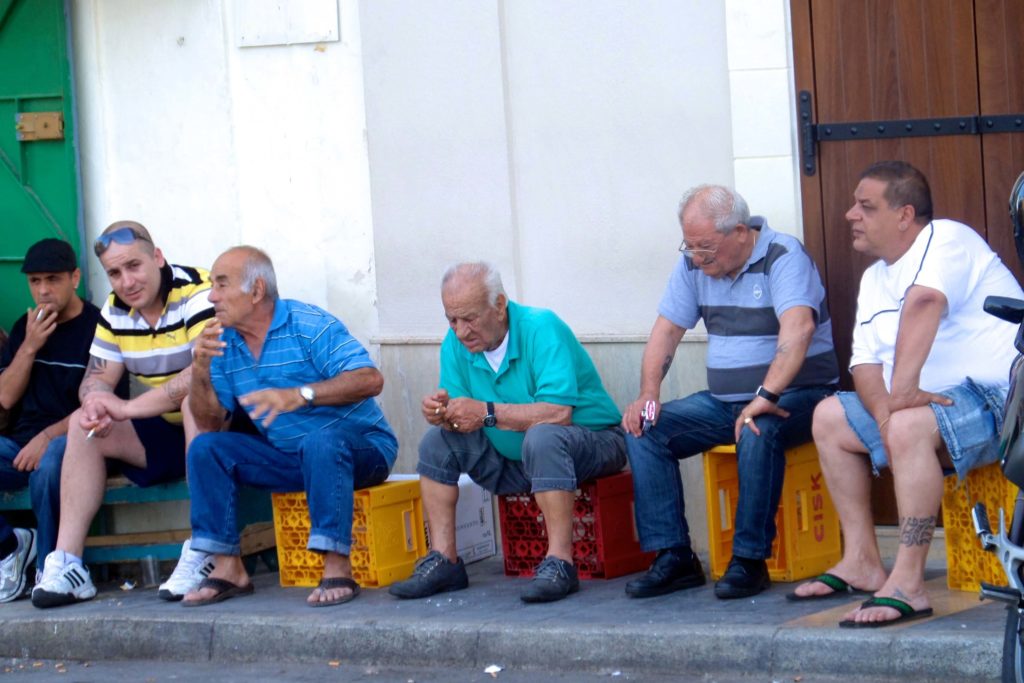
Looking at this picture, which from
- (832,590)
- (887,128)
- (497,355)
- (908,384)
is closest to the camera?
(908,384)

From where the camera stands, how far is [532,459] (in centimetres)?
591

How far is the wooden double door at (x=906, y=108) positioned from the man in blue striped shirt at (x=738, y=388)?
0.50 meters

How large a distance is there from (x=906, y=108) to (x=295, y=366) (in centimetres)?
258

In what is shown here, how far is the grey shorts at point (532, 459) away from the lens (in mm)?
5902

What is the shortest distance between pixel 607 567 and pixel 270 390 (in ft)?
4.80

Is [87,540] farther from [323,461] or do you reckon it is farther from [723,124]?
[723,124]

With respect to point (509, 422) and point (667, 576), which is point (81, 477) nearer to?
point (509, 422)

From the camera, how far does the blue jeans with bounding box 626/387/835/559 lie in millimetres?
5719

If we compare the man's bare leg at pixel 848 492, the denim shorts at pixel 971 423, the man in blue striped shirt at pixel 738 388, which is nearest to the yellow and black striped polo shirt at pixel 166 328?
the man in blue striped shirt at pixel 738 388

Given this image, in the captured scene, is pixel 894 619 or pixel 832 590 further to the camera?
pixel 832 590

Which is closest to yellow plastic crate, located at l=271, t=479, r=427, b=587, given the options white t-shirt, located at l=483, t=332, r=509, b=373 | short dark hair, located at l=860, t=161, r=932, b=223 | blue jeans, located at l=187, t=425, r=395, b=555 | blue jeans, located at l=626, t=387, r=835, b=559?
blue jeans, located at l=187, t=425, r=395, b=555

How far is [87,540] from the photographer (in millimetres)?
7074

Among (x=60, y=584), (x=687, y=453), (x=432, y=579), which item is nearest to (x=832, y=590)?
(x=687, y=453)

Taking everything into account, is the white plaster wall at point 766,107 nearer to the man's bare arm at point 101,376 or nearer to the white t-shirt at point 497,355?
the white t-shirt at point 497,355
